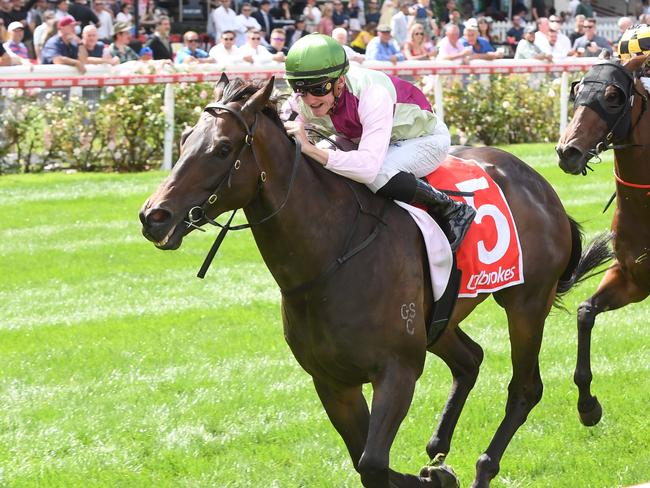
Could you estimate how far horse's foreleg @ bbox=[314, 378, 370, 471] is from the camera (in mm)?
4703

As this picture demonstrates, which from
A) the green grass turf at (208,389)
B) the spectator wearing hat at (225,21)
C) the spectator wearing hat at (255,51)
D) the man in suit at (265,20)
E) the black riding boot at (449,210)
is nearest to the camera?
the black riding boot at (449,210)

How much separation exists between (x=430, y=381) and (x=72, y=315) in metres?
3.06

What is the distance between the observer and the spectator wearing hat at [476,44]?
18750mm

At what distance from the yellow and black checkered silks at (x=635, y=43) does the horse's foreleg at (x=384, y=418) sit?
3.07m

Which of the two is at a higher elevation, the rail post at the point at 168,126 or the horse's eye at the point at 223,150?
the horse's eye at the point at 223,150

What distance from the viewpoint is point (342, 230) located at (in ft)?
15.0

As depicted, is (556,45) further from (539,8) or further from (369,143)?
(369,143)

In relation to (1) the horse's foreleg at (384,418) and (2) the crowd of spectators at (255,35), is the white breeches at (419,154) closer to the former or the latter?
(1) the horse's foreleg at (384,418)

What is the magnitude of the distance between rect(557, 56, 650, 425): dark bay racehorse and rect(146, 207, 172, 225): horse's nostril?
2763 mm

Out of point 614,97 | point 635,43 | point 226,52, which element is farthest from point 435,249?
point 226,52

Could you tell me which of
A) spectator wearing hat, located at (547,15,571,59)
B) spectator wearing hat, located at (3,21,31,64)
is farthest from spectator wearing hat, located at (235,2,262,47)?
spectator wearing hat, located at (547,15,571,59)

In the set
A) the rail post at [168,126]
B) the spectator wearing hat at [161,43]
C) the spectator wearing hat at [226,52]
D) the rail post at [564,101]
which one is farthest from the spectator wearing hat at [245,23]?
the rail post at [168,126]

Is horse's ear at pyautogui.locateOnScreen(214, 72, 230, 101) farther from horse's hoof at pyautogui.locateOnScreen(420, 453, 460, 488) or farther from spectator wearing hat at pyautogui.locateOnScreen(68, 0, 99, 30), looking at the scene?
spectator wearing hat at pyautogui.locateOnScreen(68, 0, 99, 30)

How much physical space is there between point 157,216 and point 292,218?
0.65 m
